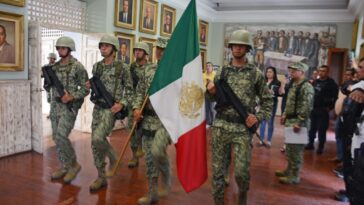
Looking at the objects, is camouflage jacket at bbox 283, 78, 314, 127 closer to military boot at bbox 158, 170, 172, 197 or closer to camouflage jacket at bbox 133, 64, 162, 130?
military boot at bbox 158, 170, 172, 197

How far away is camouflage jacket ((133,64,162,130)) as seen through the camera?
3.22 metres

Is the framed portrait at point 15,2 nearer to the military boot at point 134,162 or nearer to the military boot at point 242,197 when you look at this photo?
the military boot at point 134,162

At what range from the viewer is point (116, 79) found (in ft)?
11.8

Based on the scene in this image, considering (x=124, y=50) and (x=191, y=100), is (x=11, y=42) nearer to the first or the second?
(x=124, y=50)

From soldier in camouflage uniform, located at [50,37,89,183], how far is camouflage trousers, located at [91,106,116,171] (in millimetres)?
343

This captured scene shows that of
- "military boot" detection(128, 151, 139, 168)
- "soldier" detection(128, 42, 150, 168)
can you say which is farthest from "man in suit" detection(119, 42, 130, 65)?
"military boot" detection(128, 151, 139, 168)

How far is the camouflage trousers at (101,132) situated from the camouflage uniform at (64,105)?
13.5 inches

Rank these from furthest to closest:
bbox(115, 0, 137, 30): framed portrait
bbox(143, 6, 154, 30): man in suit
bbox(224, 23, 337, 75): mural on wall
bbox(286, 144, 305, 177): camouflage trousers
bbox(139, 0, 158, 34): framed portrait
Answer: bbox(224, 23, 337, 75): mural on wall < bbox(143, 6, 154, 30): man in suit < bbox(139, 0, 158, 34): framed portrait < bbox(115, 0, 137, 30): framed portrait < bbox(286, 144, 305, 177): camouflage trousers

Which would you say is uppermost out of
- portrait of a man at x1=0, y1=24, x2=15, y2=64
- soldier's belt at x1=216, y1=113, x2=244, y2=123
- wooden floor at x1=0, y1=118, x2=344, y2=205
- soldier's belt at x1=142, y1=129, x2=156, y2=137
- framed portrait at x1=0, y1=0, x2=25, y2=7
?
framed portrait at x1=0, y1=0, x2=25, y2=7

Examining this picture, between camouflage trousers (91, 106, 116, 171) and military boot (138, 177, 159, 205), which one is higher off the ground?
camouflage trousers (91, 106, 116, 171)

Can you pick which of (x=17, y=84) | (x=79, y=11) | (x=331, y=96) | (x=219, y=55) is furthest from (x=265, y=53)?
(x=17, y=84)

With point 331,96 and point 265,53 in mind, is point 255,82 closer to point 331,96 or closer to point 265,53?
point 331,96

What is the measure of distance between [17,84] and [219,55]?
8262 millimetres

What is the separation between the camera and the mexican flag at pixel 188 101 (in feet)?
8.80
